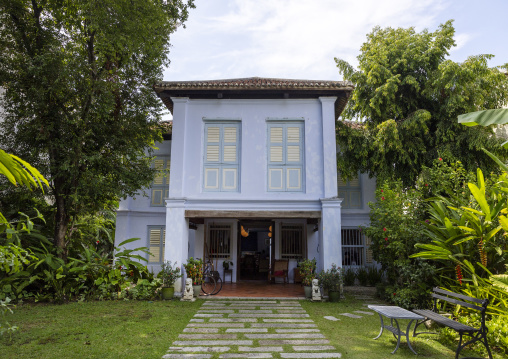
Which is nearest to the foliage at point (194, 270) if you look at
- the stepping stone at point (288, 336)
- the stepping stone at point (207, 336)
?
the stepping stone at point (207, 336)

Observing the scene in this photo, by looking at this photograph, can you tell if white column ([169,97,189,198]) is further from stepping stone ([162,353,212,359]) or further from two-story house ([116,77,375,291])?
stepping stone ([162,353,212,359])

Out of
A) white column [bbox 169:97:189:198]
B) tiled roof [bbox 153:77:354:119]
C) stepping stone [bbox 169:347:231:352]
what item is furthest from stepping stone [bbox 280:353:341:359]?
tiled roof [bbox 153:77:354:119]

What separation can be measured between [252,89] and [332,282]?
5.89 meters

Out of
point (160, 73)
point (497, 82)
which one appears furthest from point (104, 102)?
point (497, 82)

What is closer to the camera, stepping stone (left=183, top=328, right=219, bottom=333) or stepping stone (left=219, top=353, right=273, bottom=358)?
stepping stone (left=219, top=353, right=273, bottom=358)

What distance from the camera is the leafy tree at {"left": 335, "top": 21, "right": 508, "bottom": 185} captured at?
1037cm

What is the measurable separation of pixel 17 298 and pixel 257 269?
9.44m

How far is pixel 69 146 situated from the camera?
9.16m

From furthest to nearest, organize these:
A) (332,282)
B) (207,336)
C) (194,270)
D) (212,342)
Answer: (194,270)
(332,282)
(207,336)
(212,342)

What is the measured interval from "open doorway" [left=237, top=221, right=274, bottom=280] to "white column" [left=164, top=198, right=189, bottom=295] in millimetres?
3574

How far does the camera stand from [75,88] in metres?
9.02

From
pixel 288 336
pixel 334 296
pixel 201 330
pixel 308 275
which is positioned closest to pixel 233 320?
pixel 201 330

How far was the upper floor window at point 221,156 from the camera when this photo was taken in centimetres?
1038

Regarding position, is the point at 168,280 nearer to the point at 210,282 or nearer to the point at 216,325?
the point at 210,282
